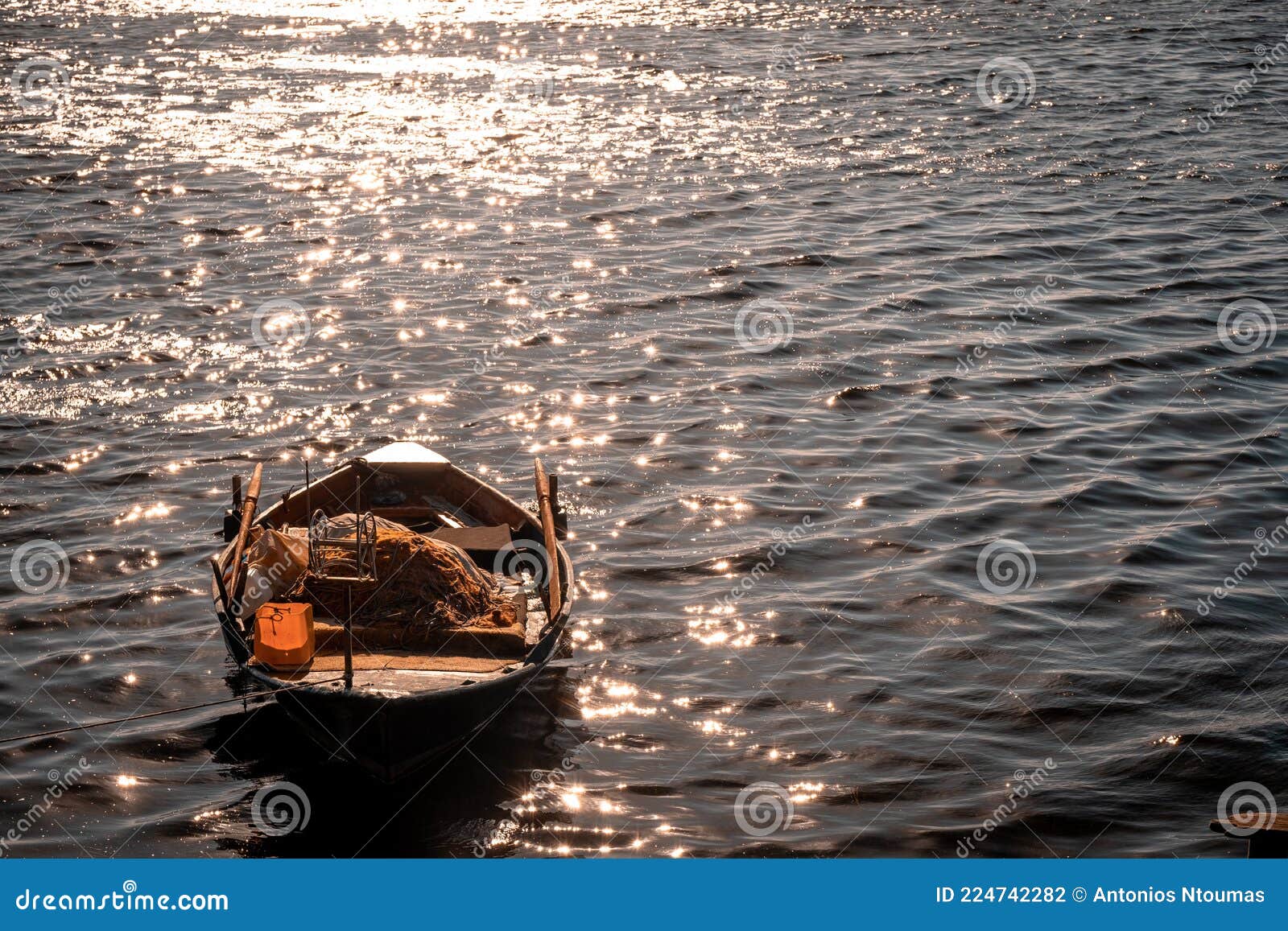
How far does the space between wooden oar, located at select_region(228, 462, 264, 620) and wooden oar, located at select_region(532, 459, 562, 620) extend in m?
3.22

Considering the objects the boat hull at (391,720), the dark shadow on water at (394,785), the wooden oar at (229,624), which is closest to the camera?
the boat hull at (391,720)

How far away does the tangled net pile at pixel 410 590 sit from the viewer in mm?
15047

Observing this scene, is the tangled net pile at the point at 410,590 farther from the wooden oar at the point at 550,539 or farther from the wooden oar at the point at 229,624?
the wooden oar at the point at 229,624

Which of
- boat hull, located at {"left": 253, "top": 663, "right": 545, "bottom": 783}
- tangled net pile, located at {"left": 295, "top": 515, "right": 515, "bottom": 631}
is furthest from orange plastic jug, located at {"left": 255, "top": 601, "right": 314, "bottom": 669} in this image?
tangled net pile, located at {"left": 295, "top": 515, "right": 515, "bottom": 631}

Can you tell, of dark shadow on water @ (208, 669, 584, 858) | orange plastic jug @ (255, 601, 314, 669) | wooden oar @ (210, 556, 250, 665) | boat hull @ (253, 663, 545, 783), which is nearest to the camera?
boat hull @ (253, 663, 545, 783)

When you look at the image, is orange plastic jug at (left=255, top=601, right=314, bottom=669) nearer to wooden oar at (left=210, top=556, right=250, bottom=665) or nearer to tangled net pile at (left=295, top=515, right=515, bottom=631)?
wooden oar at (left=210, top=556, right=250, bottom=665)

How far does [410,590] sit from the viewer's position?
49.9 feet

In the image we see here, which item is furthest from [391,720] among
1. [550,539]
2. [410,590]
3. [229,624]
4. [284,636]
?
[550,539]

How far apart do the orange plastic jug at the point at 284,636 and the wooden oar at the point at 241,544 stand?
28.5 inches

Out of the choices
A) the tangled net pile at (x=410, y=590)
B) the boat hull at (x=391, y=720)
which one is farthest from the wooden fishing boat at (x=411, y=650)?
the tangled net pile at (x=410, y=590)

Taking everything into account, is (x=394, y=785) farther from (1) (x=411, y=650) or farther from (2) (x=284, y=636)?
(2) (x=284, y=636)

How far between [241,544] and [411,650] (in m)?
2.74

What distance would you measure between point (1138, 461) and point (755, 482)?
18.1 feet

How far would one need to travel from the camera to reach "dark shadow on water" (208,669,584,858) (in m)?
13.5
